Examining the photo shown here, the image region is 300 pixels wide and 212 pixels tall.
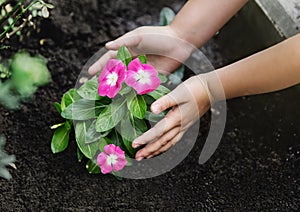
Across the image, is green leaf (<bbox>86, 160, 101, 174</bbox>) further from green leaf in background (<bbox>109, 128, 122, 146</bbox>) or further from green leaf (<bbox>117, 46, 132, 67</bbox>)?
green leaf (<bbox>117, 46, 132, 67</bbox>)

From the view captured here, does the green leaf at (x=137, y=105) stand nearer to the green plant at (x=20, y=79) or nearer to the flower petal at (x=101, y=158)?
the flower petal at (x=101, y=158)

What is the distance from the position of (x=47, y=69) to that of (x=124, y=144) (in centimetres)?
54

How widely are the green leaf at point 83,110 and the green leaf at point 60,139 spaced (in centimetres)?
12

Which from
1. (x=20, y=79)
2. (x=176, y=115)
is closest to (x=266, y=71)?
(x=176, y=115)

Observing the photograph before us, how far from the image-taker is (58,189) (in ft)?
6.16

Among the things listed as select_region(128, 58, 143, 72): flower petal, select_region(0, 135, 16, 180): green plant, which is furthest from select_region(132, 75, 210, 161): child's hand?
select_region(0, 135, 16, 180): green plant

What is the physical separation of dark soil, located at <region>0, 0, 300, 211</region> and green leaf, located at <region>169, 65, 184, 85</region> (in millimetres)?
188

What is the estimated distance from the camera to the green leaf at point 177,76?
2.03 metres

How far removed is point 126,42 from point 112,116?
280 millimetres

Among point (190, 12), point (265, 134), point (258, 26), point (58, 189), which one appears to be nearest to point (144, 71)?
point (190, 12)

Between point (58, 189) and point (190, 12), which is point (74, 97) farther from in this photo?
point (190, 12)

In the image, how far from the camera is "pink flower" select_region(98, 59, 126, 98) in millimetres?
1584

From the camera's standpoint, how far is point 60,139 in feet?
5.94

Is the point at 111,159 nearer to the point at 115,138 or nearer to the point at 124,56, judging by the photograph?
the point at 115,138
